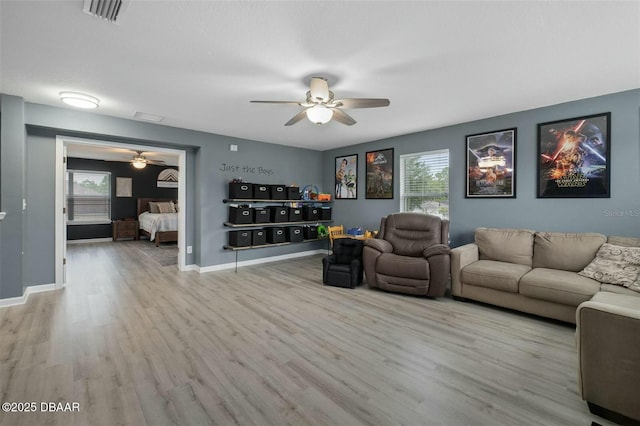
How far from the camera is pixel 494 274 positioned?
3203 mm

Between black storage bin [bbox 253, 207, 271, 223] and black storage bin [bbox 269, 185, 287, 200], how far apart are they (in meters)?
0.34

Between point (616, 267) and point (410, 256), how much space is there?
2110 millimetres

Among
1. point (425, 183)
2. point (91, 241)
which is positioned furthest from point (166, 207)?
point (425, 183)

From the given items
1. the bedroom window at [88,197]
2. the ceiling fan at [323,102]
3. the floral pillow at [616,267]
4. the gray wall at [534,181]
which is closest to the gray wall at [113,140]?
the gray wall at [534,181]

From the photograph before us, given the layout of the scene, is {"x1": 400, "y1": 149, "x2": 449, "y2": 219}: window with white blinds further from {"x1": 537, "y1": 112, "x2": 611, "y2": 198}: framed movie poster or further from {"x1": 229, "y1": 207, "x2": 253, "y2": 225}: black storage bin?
{"x1": 229, "y1": 207, "x2": 253, "y2": 225}: black storage bin

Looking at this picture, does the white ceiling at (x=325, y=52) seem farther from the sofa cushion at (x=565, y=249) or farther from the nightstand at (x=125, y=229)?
the nightstand at (x=125, y=229)

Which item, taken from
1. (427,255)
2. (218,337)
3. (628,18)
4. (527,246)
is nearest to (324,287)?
(427,255)

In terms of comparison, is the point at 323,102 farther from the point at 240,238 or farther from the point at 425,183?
the point at 240,238

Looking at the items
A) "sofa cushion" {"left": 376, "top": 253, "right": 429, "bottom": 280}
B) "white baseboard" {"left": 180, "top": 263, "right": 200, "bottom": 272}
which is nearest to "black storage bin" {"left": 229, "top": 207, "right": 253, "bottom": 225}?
"white baseboard" {"left": 180, "top": 263, "right": 200, "bottom": 272}

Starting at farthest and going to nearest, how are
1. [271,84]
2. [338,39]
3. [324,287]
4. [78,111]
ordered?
[324,287] < [78,111] < [271,84] < [338,39]

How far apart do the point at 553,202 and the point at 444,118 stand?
180 centimetres

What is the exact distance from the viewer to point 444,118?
4211 mm

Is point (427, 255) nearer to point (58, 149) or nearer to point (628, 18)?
point (628, 18)

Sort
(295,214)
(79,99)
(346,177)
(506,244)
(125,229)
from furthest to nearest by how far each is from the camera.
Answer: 1. (125,229)
2. (346,177)
3. (295,214)
4. (506,244)
5. (79,99)
